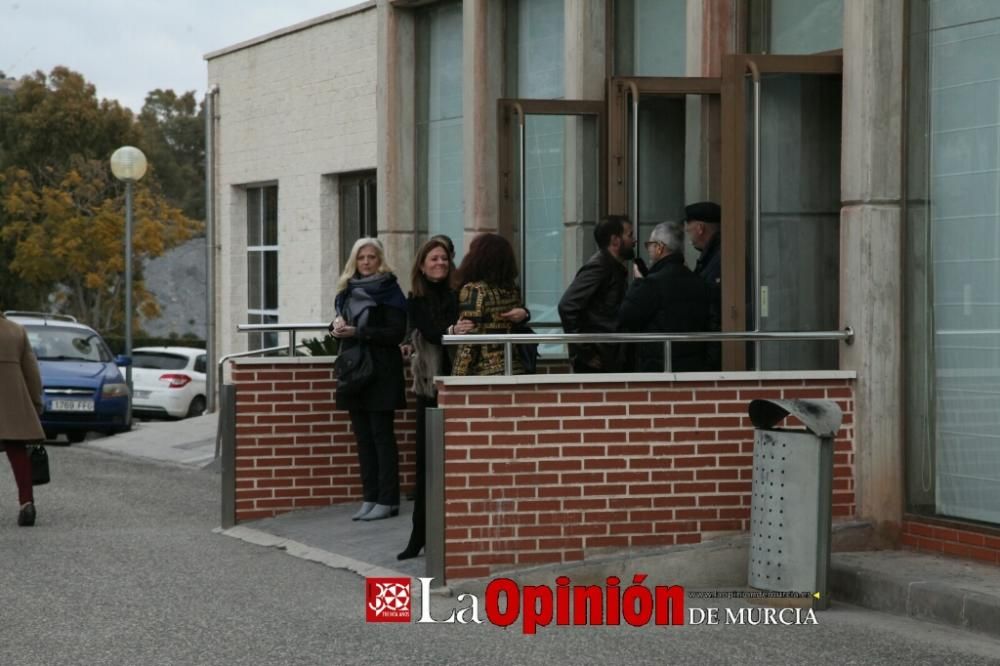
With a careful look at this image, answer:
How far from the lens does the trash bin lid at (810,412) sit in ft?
28.6

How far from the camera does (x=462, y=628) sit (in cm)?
839

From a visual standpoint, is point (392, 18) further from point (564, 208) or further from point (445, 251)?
point (445, 251)

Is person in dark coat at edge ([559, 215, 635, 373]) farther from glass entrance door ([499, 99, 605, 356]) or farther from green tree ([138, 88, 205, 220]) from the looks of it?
green tree ([138, 88, 205, 220])

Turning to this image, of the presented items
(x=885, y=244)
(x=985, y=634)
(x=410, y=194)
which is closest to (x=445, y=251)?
(x=885, y=244)

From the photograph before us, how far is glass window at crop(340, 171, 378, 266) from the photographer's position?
22.0 metres

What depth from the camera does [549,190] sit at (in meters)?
13.4

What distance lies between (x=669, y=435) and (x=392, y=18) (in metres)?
7.67

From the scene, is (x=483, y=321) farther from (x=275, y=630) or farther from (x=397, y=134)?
(x=397, y=134)

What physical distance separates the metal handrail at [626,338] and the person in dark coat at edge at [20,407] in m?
4.36

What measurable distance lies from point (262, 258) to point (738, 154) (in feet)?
51.4

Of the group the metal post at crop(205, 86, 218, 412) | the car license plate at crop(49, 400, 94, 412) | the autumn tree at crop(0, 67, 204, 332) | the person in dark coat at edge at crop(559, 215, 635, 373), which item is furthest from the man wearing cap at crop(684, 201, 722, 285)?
the autumn tree at crop(0, 67, 204, 332)

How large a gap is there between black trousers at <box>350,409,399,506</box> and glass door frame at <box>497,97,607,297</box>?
6.02ft

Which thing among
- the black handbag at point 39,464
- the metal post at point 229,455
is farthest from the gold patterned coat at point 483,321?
the black handbag at point 39,464

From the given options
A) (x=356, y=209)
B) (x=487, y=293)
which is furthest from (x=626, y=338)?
(x=356, y=209)
